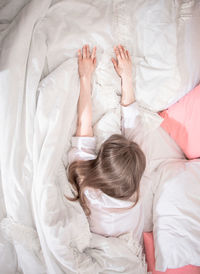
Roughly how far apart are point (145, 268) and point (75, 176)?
1.79 ft

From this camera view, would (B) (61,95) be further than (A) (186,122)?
No

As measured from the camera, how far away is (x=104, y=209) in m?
1.10

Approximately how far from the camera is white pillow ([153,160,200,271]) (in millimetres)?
1095

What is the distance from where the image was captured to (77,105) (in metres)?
1.16

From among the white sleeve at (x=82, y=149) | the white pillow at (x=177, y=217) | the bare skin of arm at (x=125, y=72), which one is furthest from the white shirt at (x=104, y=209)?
the bare skin of arm at (x=125, y=72)

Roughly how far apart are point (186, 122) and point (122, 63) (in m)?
0.42

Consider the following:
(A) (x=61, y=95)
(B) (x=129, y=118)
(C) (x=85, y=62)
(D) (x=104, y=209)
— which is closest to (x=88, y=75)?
(C) (x=85, y=62)

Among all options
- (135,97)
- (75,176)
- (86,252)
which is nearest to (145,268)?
(86,252)

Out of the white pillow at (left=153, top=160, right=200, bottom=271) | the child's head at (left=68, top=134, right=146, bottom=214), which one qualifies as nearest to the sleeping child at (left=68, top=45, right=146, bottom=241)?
the child's head at (left=68, top=134, right=146, bottom=214)

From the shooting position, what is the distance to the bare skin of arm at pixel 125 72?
3.71ft

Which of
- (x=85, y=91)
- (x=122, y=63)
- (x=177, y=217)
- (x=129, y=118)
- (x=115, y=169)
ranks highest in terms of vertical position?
(x=122, y=63)

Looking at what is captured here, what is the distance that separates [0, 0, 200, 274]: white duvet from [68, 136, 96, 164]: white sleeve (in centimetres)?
5

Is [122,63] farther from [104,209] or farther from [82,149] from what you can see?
[104,209]

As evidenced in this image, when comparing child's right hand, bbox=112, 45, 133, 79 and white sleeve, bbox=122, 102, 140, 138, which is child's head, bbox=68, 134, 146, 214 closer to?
white sleeve, bbox=122, 102, 140, 138
